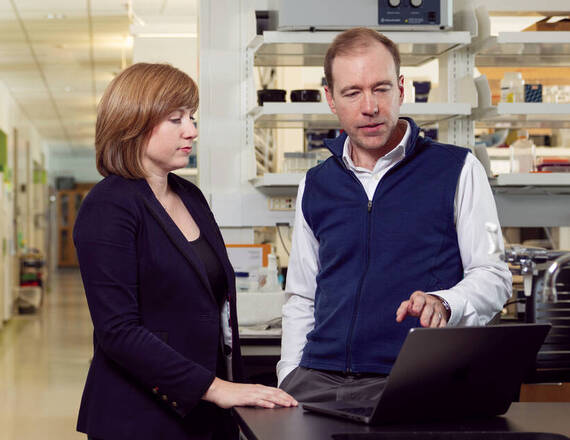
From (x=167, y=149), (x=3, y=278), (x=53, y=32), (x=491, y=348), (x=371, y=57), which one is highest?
(x=53, y=32)

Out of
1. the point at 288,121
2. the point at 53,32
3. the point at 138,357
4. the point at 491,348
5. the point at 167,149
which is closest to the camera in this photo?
the point at 491,348

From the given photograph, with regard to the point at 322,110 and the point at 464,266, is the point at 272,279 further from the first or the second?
the point at 464,266

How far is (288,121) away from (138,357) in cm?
254

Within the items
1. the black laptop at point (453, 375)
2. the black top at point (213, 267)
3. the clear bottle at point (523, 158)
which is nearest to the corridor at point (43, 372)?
the clear bottle at point (523, 158)

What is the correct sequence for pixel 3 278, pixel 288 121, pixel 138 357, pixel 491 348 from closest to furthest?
pixel 491 348 → pixel 138 357 → pixel 288 121 → pixel 3 278

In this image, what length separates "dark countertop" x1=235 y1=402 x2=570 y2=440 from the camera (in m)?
1.34

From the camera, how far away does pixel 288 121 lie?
4035mm

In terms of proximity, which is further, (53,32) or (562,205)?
(53,32)

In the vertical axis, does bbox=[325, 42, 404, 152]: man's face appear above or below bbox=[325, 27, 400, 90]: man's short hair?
below

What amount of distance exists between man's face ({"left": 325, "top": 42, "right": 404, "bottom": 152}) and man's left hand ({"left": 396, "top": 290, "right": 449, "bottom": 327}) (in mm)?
478

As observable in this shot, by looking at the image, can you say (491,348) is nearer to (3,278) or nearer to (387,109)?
(387,109)

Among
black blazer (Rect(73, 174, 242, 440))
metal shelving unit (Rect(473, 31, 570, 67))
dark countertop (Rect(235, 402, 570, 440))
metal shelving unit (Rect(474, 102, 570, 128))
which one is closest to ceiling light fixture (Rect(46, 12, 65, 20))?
metal shelving unit (Rect(473, 31, 570, 67))

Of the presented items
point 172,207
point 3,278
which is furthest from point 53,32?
point 172,207

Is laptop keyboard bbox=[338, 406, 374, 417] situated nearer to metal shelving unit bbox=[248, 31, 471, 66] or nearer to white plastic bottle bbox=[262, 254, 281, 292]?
white plastic bottle bbox=[262, 254, 281, 292]
